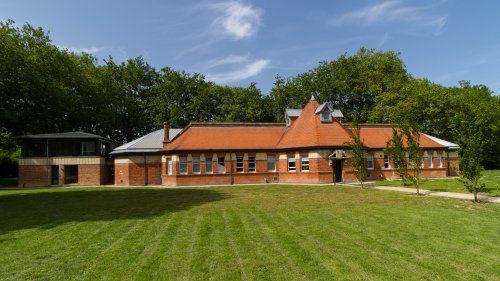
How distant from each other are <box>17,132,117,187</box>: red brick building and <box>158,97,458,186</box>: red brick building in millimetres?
6799

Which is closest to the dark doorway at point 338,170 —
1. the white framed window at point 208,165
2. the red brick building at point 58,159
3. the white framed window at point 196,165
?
the white framed window at point 208,165

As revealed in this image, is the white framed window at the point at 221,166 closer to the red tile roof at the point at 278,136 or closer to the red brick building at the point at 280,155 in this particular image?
the red brick building at the point at 280,155

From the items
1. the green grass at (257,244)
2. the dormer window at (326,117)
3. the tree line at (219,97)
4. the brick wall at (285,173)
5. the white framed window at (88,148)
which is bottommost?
the green grass at (257,244)

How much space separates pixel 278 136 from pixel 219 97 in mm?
22329

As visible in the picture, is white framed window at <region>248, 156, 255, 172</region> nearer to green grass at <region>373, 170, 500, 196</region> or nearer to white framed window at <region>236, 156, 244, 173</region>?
white framed window at <region>236, 156, 244, 173</region>

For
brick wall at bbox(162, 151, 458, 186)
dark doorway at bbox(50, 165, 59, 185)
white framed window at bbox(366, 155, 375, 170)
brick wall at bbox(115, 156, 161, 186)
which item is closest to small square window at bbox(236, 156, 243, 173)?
brick wall at bbox(162, 151, 458, 186)

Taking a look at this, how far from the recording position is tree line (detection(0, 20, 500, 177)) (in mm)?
46125

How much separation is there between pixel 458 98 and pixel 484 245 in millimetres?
46682

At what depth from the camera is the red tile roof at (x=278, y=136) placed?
3312 cm

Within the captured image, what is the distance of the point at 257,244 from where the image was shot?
28.0ft

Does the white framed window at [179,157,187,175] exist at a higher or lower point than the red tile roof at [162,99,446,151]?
lower

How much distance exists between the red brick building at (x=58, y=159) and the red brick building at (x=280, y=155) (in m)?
6.80

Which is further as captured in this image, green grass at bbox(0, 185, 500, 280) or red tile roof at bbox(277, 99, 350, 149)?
red tile roof at bbox(277, 99, 350, 149)

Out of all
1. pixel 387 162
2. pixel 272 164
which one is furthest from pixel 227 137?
pixel 387 162
